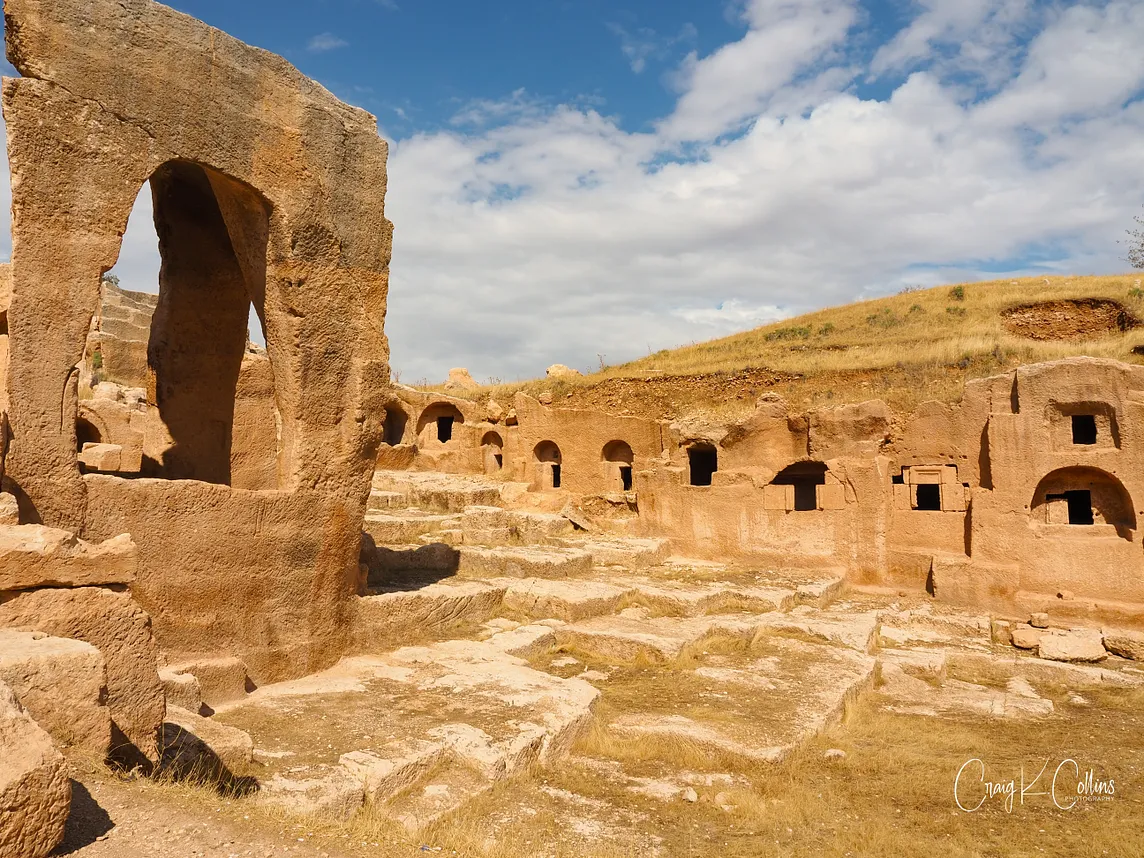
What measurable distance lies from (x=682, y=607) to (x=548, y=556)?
214 cm

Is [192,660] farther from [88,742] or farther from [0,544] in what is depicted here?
[88,742]

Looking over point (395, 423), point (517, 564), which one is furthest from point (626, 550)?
point (395, 423)

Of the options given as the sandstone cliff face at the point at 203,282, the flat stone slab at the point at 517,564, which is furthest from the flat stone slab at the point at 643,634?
the sandstone cliff face at the point at 203,282

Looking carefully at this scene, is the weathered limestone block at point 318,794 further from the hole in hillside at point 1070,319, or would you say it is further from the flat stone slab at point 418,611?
the hole in hillside at point 1070,319

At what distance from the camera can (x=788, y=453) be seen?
1309 cm

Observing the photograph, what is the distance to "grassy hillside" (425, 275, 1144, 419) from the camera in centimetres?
1481

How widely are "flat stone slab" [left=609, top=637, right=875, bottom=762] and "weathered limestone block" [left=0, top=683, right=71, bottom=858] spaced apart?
402 centimetres

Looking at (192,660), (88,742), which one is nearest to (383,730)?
(192,660)

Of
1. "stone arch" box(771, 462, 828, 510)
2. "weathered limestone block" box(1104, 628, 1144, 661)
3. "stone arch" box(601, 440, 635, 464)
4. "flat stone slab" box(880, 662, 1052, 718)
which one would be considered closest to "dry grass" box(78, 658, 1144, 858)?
"flat stone slab" box(880, 662, 1052, 718)

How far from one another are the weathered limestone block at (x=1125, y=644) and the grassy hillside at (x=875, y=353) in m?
4.13

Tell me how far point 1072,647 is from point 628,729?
6731 mm

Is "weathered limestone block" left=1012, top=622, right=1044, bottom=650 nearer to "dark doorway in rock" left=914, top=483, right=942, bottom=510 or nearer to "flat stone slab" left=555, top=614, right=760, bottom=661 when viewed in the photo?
"dark doorway in rock" left=914, top=483, right=942, bottom=510

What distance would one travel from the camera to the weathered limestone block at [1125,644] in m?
9.31

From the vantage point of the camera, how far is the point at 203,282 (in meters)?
7.64
